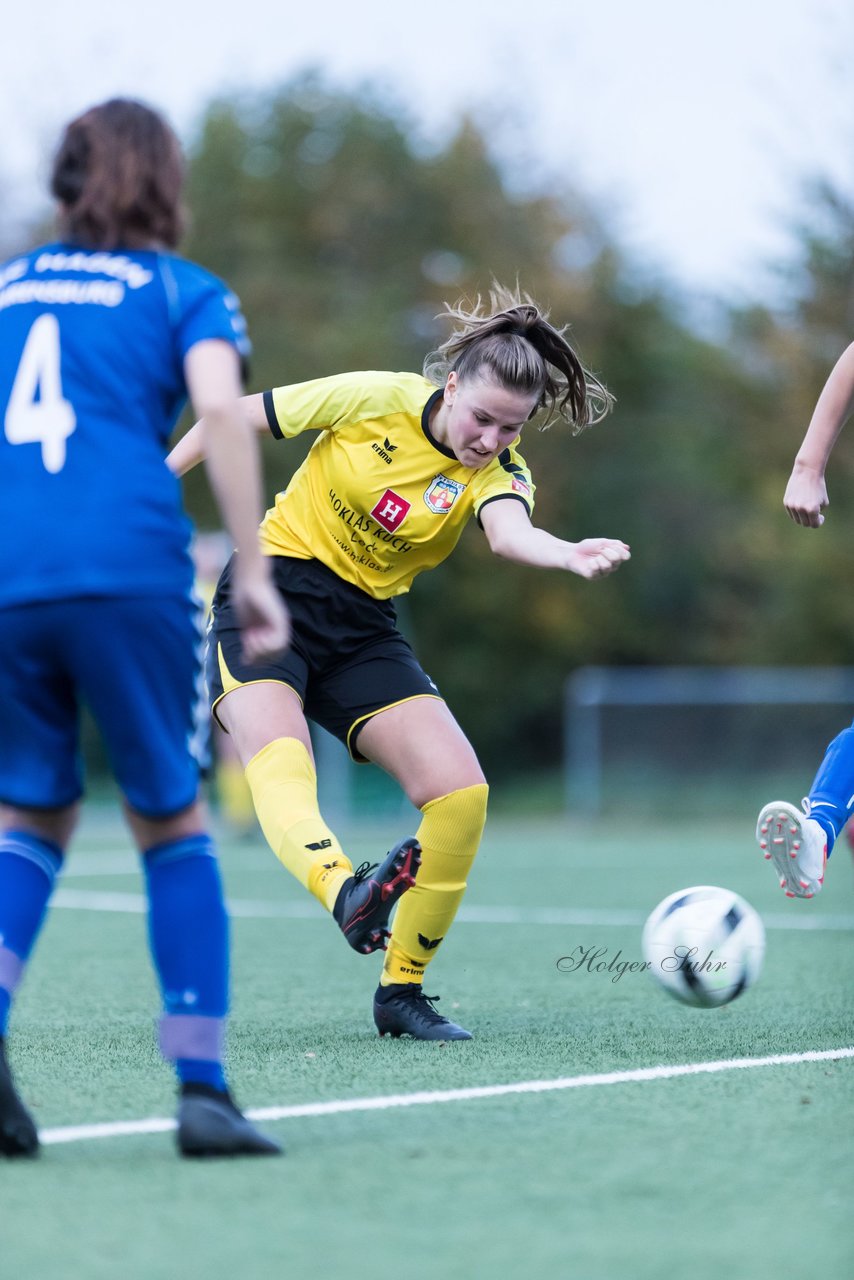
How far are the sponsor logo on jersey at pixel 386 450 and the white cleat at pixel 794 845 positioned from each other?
140 cm

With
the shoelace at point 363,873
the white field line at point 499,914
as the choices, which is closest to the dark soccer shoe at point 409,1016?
the shoelace at point 363,873

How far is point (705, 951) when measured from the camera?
4359 mm

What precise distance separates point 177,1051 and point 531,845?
1181 cm

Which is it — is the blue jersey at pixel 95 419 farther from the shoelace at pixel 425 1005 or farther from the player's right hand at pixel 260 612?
the shoelace at pixel 425 1005

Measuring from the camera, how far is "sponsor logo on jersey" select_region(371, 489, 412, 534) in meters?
4.70

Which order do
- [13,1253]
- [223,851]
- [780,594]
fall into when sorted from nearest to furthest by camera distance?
[13,1253], [223,851], [780,594]

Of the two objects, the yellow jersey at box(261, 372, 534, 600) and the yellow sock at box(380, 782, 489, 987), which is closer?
the yellow sock at box(380, 782, 489, 987)

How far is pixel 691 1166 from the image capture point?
2885mm

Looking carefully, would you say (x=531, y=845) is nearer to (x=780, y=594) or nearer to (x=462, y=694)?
(x=780, y=594)

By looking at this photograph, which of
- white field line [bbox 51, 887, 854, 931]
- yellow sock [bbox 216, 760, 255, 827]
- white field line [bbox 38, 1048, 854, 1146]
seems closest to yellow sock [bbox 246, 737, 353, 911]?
white field line [bbox 38, 1048, 854, 1146]

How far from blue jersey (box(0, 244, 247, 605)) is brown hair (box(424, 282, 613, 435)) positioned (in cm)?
157

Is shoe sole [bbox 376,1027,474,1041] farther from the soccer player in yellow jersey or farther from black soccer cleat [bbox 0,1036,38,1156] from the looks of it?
black soccer cleat [bbox 0,1036,38,1156]

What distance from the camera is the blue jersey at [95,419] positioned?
2.87m

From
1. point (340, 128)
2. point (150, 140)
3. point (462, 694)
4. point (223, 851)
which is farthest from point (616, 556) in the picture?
point (340, 128)
